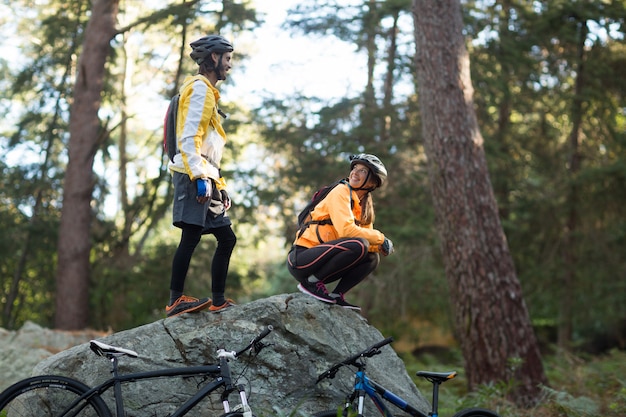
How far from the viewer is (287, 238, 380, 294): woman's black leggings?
18.5 ft

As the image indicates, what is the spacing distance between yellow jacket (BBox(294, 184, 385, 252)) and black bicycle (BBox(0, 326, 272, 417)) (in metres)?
1.22

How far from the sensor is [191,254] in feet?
17.9

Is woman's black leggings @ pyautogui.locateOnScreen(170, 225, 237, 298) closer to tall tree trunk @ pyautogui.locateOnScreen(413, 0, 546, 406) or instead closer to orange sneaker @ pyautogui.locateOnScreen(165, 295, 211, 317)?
orange sneaker @ pyautogui.locateOnScreen(165, 295, 211, 317)

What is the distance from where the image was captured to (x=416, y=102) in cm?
1407

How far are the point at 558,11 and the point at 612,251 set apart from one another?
17.3ft

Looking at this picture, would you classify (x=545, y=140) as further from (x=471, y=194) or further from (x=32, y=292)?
(x=32, y=292)

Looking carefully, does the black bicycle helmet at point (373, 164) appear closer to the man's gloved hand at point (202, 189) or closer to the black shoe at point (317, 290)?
the black shoe at point (317, 290)

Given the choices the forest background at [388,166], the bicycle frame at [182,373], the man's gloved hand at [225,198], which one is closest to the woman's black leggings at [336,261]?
the man's gloved hand at [225,198]

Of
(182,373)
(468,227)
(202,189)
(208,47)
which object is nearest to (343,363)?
(182,373)

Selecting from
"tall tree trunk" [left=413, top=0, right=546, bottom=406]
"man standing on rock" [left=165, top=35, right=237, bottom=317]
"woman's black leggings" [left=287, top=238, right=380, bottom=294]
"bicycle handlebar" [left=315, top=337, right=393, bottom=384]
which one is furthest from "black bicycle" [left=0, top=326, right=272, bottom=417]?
"tall tree trunk" [left=413, top=0, right=546, bottom=406]

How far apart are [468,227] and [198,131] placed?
14.7 feet

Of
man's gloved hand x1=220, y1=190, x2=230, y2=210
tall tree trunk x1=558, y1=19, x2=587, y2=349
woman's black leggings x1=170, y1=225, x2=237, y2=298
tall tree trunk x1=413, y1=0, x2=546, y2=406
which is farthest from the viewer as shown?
tall tree trunk x1=558, y1=19, x2=587, y2=349

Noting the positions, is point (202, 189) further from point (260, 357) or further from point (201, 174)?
point (260, 357)

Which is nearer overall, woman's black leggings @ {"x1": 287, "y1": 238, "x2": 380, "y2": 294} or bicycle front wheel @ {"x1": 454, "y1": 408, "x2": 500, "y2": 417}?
bicycle front wheel @ {"x1": 454, "y1": 408, "x2": 500, "y2": 417}
